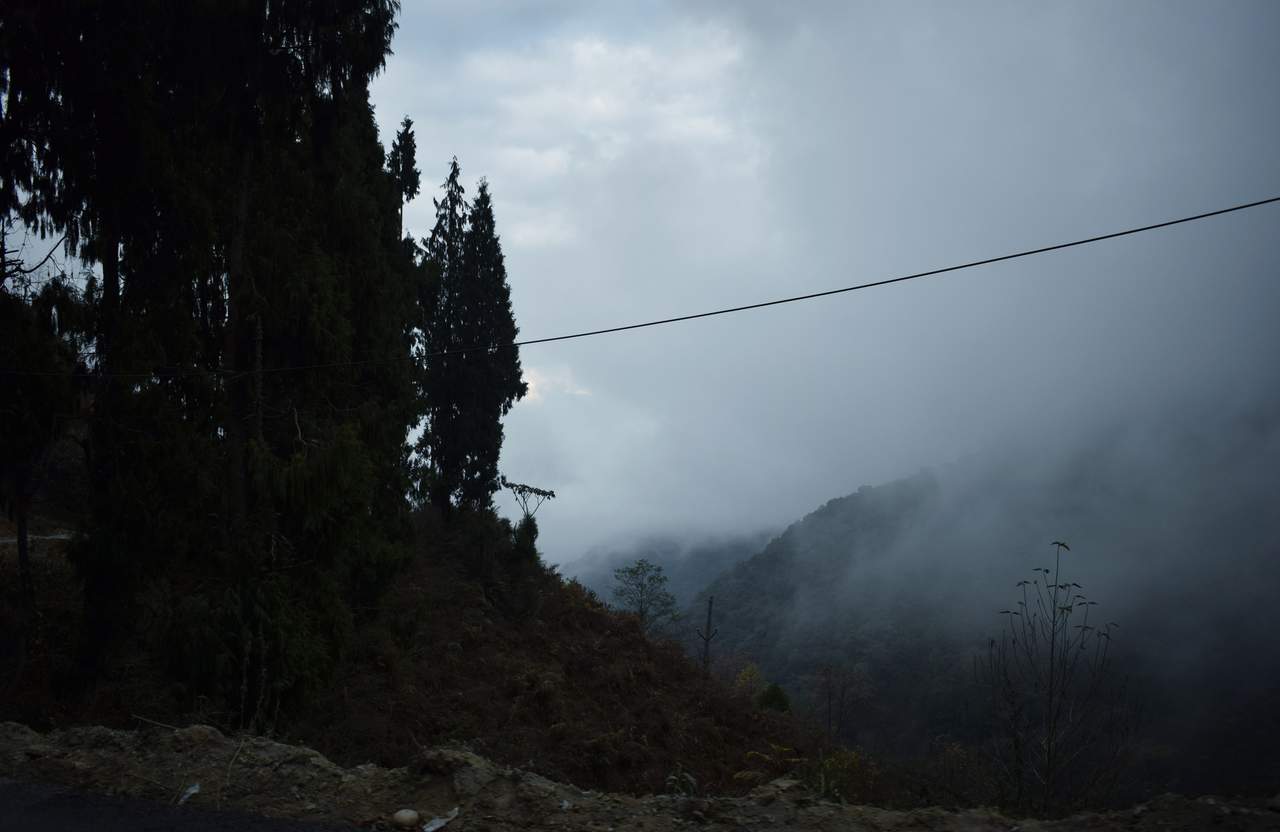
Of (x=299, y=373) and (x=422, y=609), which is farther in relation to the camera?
(x=422, y=609)

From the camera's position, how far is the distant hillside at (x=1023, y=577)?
59250mm

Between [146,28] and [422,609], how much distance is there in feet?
45.3

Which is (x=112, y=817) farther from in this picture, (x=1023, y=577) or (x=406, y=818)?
(x=1023, y=577)

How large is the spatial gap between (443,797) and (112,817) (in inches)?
70.5

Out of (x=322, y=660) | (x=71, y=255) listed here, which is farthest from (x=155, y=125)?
(x=322, y=660)

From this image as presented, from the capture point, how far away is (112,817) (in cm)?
406

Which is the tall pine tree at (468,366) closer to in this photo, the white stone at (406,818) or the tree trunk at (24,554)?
the tree trunk at (24,554)

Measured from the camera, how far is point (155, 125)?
32.8 ft

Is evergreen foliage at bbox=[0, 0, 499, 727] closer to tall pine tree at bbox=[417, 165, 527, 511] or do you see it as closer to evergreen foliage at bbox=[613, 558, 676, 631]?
tall pine tree at bbox=[417, 165, 527, 511]

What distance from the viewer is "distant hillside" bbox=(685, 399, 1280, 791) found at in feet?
194

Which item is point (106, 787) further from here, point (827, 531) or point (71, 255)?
point (827, 531)

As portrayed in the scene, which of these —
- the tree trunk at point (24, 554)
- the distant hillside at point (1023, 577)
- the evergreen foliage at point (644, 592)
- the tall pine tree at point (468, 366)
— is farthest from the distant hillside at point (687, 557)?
the tree trunk at point (24, 554)

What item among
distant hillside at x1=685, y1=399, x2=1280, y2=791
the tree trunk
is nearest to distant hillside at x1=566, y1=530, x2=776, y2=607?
distant hillside at x1=685, y1=399, x2=1280, y2=791

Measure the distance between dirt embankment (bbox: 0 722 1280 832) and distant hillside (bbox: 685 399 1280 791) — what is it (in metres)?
43.6
